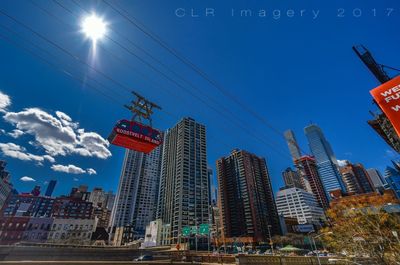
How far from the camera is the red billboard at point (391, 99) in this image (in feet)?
22.7

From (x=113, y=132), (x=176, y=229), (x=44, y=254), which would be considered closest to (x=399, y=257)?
(x=113, y=132)

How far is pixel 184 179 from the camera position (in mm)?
104125

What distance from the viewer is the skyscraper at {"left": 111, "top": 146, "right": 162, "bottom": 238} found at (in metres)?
118

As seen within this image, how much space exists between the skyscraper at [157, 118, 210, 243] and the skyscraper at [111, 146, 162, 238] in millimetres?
17417

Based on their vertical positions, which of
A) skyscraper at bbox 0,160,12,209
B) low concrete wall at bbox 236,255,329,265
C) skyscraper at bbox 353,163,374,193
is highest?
skyscraper at bbox 353,163,374,193

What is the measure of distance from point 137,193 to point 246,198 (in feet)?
242

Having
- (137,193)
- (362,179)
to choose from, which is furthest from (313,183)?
A: (137,193)

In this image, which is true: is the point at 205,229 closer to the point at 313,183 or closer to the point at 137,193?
the point at 137,193

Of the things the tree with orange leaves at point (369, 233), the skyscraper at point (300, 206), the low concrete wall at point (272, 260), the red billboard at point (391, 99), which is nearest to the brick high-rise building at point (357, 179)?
the skyscraper at point (300, 206)

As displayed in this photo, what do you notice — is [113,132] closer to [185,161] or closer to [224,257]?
[224,257]

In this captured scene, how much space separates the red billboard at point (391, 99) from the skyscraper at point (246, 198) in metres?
104

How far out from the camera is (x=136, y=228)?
385 ft

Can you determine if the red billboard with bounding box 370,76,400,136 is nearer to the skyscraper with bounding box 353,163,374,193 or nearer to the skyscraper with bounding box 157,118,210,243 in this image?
the skyscraper with bounding box 157,118,210,243

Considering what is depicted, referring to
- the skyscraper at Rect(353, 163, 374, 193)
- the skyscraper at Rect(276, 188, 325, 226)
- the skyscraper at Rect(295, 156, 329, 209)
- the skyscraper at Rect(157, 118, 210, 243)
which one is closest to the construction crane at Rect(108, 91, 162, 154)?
the skyscraper at Rect(157, 118, 210, 243)
